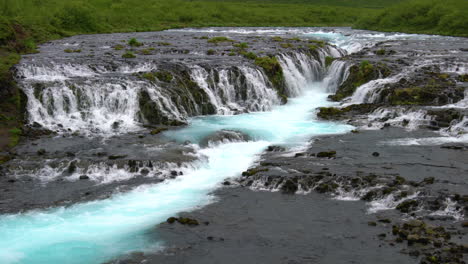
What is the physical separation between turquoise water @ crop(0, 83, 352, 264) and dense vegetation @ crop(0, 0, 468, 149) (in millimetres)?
10013

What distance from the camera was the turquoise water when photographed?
53.0 feet

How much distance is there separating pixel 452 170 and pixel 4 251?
57.0ft

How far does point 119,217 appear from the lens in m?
18.5

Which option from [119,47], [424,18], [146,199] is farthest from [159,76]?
[424,18]

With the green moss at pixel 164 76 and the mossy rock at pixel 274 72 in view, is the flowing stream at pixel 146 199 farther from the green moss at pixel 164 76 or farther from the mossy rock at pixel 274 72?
the mossy rock at pixel 274 72

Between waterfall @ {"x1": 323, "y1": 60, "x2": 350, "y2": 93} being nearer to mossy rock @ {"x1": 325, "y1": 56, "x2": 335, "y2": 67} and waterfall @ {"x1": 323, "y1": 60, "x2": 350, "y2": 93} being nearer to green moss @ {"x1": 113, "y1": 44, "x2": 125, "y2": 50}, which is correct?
mossy rock @ {"x1": 325, "y1": 56, "x2": 335, "y2": 67}

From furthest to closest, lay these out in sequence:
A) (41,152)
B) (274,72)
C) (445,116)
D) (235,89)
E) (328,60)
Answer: (328,60), (274,72), (235,89), (445,116), (41,152)

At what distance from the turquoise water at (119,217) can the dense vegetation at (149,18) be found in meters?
10.0

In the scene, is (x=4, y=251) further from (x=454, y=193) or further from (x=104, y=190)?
(x=454, y=193)

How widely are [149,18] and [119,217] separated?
70520mm

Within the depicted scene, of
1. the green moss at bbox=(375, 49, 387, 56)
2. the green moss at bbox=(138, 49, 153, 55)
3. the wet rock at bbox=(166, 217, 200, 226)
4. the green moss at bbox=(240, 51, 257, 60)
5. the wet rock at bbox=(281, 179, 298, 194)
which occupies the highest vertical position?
the green moss at bbox=(138, 49, 153, 55)

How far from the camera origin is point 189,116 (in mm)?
33156

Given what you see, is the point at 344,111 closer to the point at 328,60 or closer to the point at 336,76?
the point at 336,76

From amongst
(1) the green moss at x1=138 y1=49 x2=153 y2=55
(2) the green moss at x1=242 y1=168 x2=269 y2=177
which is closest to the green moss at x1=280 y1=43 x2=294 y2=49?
(1) the green moss at x1=138 y1=49 x2=153 y2=55
